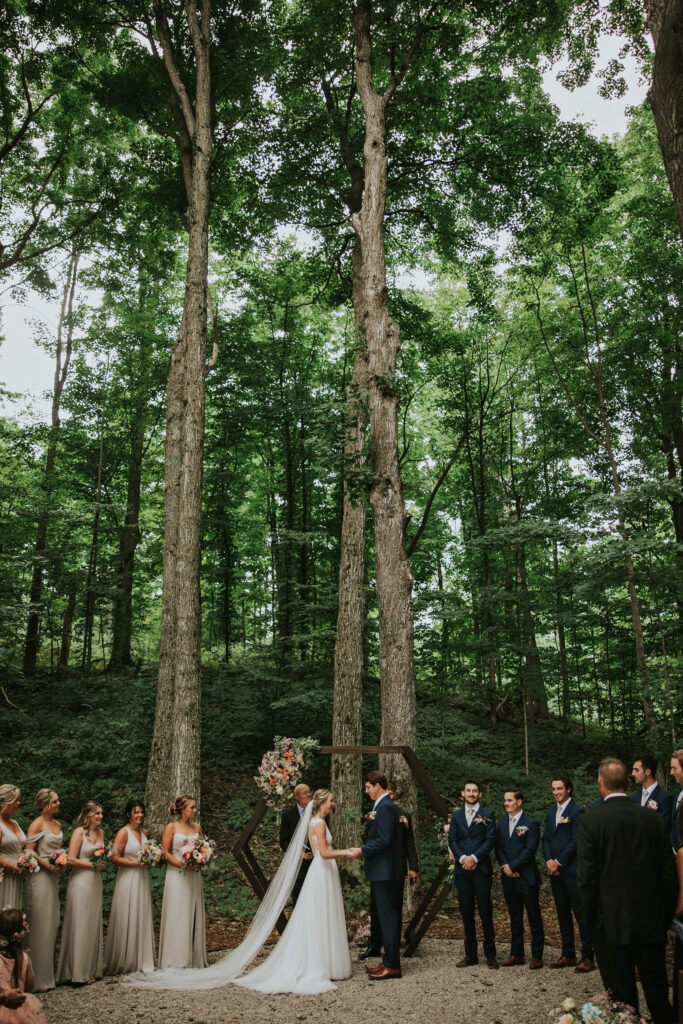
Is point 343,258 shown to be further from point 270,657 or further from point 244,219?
point 270,657

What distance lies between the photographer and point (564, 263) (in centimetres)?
1497

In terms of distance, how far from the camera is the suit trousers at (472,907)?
6.09 meters

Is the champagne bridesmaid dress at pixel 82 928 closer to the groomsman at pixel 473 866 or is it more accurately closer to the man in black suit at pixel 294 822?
the man in black suit at pixel 294 822

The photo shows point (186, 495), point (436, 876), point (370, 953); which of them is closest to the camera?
point (370, 953)

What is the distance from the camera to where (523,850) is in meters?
6.17

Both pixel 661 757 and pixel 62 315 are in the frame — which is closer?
pixel 661 757

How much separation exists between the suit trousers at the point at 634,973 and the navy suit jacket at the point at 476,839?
223 cm

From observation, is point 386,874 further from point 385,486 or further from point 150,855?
point 385,486

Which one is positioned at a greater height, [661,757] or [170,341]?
[170,341]

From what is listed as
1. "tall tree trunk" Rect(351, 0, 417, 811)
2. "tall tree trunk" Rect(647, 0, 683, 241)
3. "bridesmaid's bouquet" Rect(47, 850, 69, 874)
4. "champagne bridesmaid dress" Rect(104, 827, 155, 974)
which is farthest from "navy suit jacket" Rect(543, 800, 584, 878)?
"tall tree trunk" Rect(647, 0, 683, 241)

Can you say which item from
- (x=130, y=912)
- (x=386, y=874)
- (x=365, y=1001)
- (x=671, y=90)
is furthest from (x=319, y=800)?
(x=671, y=90)

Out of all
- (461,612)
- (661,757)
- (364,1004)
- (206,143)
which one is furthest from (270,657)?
(206,143)

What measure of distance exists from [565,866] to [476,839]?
2.78 feet

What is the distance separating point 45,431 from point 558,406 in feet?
44.7
